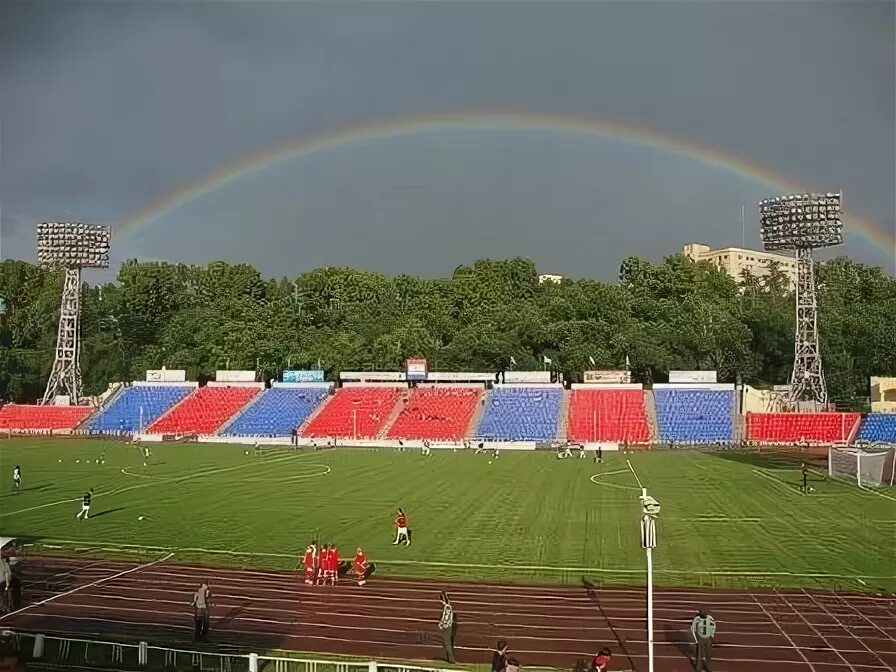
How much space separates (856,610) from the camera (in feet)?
67.6

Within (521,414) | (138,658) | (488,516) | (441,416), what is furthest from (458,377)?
(138,658)

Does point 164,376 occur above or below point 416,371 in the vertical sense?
below

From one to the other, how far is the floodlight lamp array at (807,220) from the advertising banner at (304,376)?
158 ft

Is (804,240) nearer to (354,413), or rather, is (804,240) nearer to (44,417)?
(354,413)

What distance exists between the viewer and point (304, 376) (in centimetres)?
8725

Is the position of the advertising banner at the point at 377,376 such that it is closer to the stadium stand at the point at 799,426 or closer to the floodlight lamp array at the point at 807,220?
the stadium stand at the point at 799,426

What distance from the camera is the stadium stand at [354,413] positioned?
74.4m

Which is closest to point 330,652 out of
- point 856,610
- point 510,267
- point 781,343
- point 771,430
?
point 856,610

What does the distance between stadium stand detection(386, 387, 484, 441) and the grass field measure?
15.8 metres

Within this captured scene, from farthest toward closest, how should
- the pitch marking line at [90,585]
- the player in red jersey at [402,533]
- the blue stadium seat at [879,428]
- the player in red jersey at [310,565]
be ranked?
the blue stadium seat at [879,428] → the player in red jersey at [402,533] → the player in red jersey at [310,565] → the pitch marking line at [90,585]

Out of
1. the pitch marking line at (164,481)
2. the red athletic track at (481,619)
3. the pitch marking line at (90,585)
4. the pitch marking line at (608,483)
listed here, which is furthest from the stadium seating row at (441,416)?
the red athletic track at (481,619)

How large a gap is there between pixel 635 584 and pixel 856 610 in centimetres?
567

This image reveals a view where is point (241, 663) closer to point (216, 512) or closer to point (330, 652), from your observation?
point (330, 652)

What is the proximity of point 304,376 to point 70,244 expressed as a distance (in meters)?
30.1
